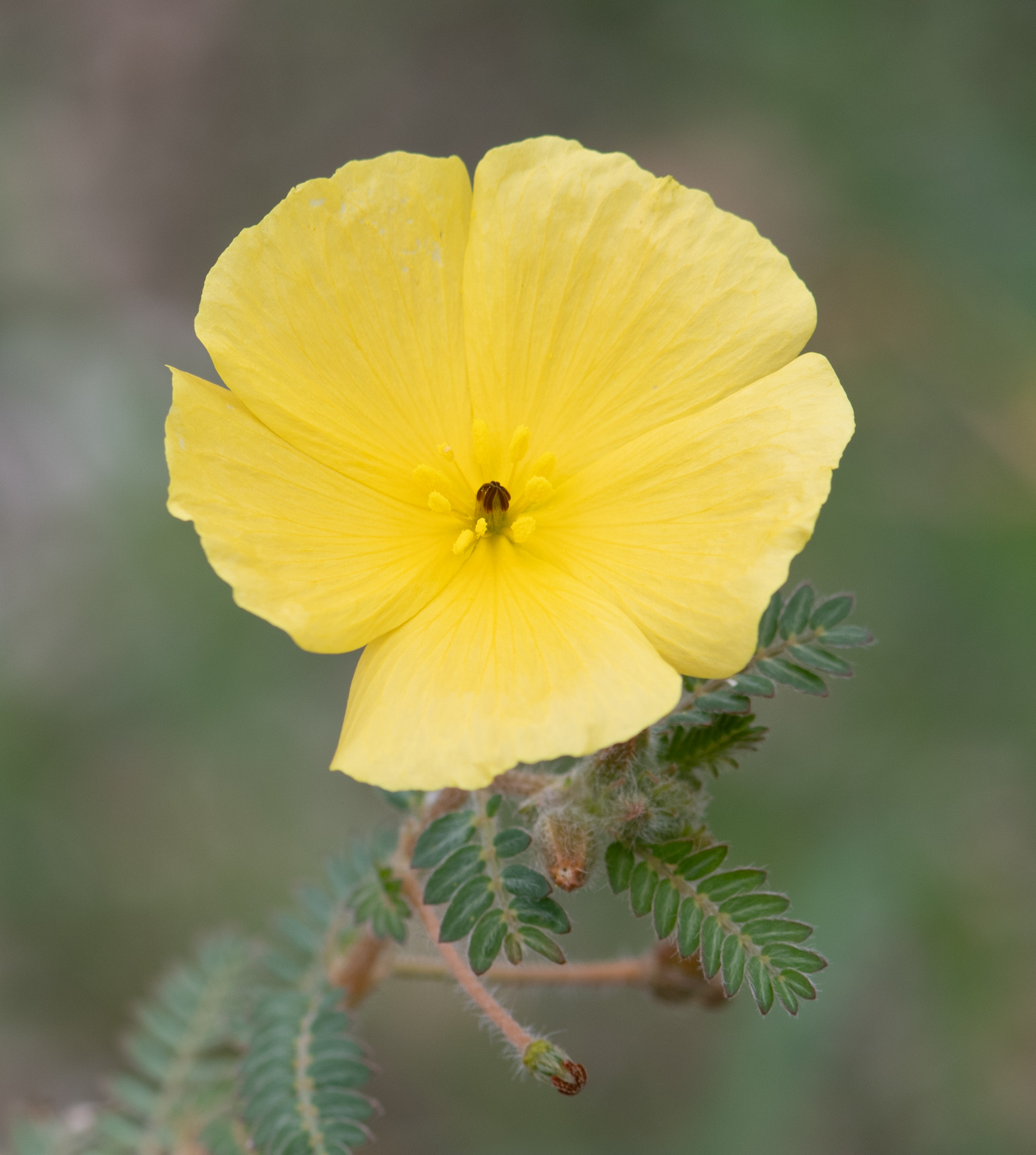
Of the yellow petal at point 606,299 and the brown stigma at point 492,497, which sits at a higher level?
the yellow petal at point 606,299

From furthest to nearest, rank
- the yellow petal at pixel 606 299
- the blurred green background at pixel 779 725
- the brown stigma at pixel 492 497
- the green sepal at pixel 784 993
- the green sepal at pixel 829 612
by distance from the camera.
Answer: the blurred green background at pixel 779 725
the brown stigma at pixel 492 497
the yellow petal at pixel 606 299
the green sepal at pixel 829 612
the green sepal at pixel 784 993

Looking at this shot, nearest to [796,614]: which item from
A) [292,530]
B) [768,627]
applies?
[768,627]

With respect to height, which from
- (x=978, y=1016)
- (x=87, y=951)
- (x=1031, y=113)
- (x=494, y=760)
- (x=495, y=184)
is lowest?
(x=87, y=951)

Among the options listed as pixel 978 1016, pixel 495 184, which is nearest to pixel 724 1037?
pixel 978 1016

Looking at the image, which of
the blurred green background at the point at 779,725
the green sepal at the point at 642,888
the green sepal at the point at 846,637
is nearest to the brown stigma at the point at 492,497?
the green sepal at the point at 846,637

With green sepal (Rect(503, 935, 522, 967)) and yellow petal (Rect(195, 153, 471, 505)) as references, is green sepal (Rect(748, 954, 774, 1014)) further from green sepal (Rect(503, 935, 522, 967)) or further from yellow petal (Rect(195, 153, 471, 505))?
yellow petal (Rect(195, 153, 471, 505))

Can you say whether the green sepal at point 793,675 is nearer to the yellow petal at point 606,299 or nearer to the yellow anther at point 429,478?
the yellow petal at point 606,299

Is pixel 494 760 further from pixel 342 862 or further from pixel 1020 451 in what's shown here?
pixel 1020 451

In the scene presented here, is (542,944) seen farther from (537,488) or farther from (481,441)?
(481,441)
